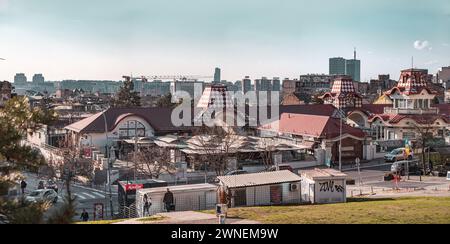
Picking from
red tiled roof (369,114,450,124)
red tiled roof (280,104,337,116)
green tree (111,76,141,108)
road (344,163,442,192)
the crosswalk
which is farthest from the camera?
green tree (111,76,141,108)

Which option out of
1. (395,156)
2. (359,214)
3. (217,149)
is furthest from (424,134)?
(359,214)

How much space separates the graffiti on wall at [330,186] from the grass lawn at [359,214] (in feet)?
9.41

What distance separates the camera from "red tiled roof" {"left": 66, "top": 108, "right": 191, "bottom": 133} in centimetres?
4481

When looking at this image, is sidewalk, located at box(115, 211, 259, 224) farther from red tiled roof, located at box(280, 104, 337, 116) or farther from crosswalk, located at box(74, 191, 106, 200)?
red tiled roof, located at box(280, 104, 337, 116)

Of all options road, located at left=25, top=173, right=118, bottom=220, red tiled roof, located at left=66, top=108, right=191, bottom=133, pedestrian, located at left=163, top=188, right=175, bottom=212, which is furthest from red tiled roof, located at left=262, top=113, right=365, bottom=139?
pedestrian, located at left=163, top=188, right=175, bottom=212

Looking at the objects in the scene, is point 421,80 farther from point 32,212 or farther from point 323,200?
point 32,212

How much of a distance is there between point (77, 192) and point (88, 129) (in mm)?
13318

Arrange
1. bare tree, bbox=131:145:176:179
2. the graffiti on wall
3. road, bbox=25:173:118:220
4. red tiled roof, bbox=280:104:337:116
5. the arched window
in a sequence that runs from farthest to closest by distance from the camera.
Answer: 1. red tiled roof, bbox=280:104:337:116
2. the arched window
3. bare tree, bbox=131:145:176:179
4. road, bbox=25:173:118:220
5. the graffiti on wall

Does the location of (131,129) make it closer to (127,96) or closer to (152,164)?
(152,164)

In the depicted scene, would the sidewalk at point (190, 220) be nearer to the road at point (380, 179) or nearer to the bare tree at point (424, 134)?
the road at point (380, 179)

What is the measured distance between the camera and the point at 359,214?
1650 cm

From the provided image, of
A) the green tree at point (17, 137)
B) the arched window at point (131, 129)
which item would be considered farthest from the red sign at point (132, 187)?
the arched window at point (131, 129)

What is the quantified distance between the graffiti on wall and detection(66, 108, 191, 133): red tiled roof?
26.5 m
